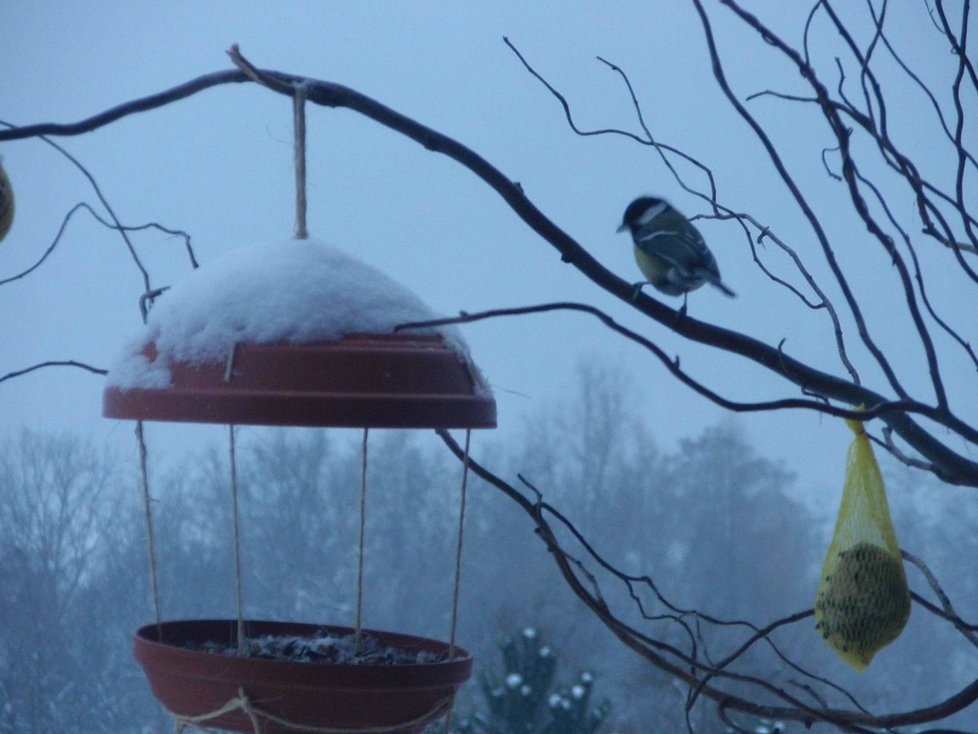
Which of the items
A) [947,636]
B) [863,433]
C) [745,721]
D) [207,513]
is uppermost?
[863,433]

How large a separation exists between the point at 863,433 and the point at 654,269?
559 mm

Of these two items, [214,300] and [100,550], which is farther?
[100,550]

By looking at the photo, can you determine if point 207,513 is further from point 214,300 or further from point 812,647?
point 812,647

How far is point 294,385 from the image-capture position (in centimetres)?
70

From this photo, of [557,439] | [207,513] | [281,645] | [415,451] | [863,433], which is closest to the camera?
[863,433]

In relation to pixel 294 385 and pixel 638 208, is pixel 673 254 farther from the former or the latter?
pixel 294 385

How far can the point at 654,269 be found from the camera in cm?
129

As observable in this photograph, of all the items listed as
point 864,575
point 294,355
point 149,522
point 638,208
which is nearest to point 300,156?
point 294,355

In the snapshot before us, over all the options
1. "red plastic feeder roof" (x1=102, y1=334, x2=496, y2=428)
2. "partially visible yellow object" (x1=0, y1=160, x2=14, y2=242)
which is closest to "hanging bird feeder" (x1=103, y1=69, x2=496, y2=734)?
"red plastic feeder roof" (x1=102, y1=334, x2=496, y2=428)

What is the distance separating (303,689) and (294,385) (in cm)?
20

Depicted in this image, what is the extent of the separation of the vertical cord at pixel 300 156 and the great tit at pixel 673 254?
47 centimetres

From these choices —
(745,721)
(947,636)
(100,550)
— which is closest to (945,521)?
(947,636)

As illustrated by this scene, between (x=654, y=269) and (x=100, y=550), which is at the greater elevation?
(x=654, y=269)

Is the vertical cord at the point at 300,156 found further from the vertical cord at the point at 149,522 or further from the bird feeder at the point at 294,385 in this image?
the vertical cord at the point at 149,522
